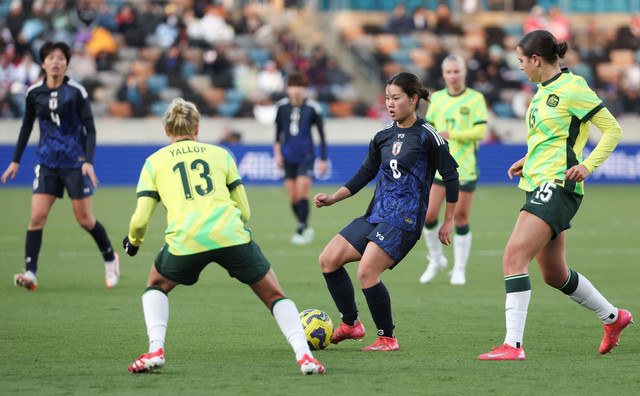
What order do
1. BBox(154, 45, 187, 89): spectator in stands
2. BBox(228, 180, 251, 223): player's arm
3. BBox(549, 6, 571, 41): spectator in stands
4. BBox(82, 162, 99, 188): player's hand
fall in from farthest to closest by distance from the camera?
BBox(549, 6, 571, 41): spectator in stands
BBox(154, 45, 187, 89): spectator in stands
BBox(82, 162, 99, 188): player's hand
BBox(228, 180, 251, 223): player's arm

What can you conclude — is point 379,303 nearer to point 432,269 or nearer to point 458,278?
point 458,278

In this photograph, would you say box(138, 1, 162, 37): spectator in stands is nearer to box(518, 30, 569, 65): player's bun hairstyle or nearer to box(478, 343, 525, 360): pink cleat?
box(518, 30, 569, 65): player's bun hairstyle

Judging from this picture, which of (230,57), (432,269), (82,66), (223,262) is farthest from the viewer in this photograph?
(230,57)

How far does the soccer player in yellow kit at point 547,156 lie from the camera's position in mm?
6117

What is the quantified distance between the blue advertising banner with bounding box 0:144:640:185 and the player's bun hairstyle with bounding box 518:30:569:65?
57.8ft

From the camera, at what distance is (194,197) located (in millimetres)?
5578

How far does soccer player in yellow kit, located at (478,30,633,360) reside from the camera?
6.12 metres

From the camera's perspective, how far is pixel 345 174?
2416 cm

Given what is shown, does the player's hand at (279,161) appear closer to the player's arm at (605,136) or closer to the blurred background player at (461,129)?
the blurred background player at (461,129)

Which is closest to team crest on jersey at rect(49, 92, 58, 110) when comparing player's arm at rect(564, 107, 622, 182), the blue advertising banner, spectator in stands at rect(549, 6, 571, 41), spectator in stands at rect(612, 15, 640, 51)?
player's arm at rect(564, 107, 622, 182)

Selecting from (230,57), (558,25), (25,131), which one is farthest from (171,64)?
(25,131)

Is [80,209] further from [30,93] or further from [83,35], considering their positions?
[83,35]

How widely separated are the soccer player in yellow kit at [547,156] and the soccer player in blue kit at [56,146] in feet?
15.8

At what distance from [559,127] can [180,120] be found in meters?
2.43
